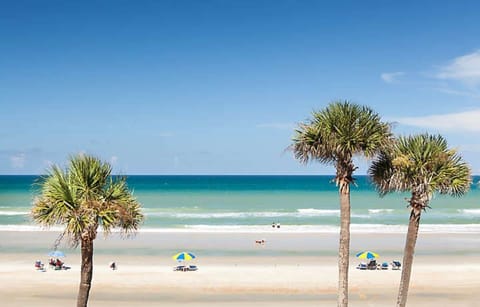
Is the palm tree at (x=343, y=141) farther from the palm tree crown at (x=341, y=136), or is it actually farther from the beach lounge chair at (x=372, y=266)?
the beach lounge chair at (x=372, y=266)

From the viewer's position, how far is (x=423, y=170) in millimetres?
14008

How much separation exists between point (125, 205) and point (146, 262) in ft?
74.2

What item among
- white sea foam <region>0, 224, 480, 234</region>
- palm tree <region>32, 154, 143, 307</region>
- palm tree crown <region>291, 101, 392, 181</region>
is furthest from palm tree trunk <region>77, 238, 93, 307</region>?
white sea foam <region>0, 224, 480, 234</region>

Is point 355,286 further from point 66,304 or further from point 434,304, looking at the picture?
point 66,304

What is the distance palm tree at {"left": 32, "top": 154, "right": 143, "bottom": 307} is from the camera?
452 inches

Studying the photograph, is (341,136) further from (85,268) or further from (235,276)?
(235,276)

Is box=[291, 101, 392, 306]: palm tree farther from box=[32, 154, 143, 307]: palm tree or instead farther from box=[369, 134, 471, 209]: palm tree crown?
box=[32, 154, 143, 307]: palm tree

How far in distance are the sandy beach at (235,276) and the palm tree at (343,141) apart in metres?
9.74

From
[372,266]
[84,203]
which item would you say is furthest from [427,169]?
[372,266]

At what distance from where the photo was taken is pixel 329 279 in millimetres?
28078

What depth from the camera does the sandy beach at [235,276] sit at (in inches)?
942

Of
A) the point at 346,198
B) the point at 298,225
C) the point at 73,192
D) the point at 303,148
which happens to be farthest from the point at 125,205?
the point at 298,225

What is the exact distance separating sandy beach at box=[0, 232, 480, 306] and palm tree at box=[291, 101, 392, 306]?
9.74m

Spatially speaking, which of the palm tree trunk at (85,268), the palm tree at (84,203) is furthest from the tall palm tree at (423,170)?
the palm tree trunk at (85,268)
